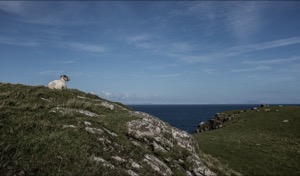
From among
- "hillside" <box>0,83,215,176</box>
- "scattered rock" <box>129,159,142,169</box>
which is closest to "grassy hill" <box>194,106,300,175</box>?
"hillside" <box>0,83,215,176</box>

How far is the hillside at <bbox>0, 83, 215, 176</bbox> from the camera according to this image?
11.6 m

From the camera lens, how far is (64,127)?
1522 cm

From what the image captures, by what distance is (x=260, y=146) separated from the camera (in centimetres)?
4300

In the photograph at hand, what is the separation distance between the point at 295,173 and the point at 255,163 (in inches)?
184

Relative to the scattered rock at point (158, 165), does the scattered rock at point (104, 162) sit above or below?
above

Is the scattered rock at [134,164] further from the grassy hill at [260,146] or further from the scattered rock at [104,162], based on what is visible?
the grassy hill at [260,146]

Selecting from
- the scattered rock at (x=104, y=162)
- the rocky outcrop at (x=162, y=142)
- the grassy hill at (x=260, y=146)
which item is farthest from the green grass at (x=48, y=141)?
the grassy hill at (x=260, y=146)

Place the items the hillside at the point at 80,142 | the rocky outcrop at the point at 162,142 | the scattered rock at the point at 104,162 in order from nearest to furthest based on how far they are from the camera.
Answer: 1. the hillside at the point at 80,142
2. the scattered rock at the point at 104,162
3. the rocky outcrop at the point at 162,142

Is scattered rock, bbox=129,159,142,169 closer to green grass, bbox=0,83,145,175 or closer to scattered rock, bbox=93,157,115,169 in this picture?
green grass, bbox=0,83,145,175

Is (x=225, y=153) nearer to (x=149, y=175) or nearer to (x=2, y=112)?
(x=149, y=175)

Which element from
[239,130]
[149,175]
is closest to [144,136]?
[149,175]

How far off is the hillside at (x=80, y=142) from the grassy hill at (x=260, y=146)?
6.76 m

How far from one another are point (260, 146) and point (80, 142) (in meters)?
36.9

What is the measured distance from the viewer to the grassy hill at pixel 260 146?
105ft
